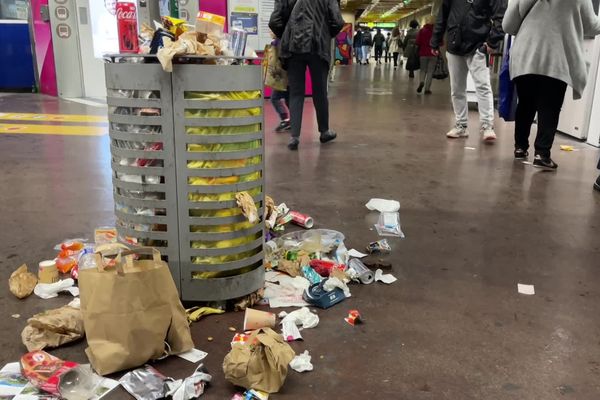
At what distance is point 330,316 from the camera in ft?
7.13

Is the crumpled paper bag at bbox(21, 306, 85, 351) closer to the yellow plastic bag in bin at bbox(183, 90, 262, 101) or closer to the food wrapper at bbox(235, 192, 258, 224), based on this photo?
the food wrapper at bbox(235, 192, 258, 224)

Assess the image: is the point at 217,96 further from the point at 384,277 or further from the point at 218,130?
the point at 384,277

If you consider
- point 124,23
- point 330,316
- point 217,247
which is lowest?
point 330,316

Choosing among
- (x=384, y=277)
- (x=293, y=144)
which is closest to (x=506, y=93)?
(x=293, y=144)

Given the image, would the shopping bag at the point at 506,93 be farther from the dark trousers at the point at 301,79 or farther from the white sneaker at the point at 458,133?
the dark trousers at the point at 301,79

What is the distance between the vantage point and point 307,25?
16.0 ft

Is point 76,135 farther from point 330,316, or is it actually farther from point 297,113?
point 330,316

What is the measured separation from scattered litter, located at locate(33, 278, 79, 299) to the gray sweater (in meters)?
3.72

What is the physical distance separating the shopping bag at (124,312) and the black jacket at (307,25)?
11.6 ft

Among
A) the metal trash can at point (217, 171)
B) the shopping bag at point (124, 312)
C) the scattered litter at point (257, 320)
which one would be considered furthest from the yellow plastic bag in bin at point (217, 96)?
the scattered litter at point (257, 320)

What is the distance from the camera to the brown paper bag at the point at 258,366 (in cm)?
167

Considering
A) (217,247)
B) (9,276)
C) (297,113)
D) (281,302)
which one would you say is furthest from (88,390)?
(297,113)

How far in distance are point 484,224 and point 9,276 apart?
99.9 inches

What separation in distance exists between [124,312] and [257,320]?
52cm
